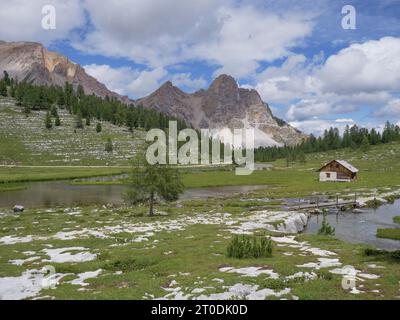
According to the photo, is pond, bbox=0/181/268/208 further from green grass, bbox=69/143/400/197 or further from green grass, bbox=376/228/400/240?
green grass, bbox=376/228/400/240

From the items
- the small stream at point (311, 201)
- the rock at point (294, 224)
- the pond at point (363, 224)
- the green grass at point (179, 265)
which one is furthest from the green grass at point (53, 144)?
the green grass at point (179, 265)

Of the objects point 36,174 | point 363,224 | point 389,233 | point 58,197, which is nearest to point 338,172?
point 363,224

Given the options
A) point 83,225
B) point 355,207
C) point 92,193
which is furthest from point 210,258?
point 92,193

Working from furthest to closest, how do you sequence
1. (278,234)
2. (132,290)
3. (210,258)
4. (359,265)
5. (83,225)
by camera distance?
(83,225)
(278,234)
(210,258)
(359,265)
(132,290)

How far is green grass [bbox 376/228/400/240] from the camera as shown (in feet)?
117

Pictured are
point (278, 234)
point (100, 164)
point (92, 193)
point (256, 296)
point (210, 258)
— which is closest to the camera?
point (256, 296)

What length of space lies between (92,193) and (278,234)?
200ft

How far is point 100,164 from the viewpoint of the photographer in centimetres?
16562

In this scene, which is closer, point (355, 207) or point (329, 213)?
point (329, 213)

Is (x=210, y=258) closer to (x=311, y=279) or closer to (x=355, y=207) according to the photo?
(x=311, y=279)

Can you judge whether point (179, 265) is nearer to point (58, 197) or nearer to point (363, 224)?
point (363, 224)

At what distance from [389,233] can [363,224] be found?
8.14 m

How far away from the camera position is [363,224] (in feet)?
148
